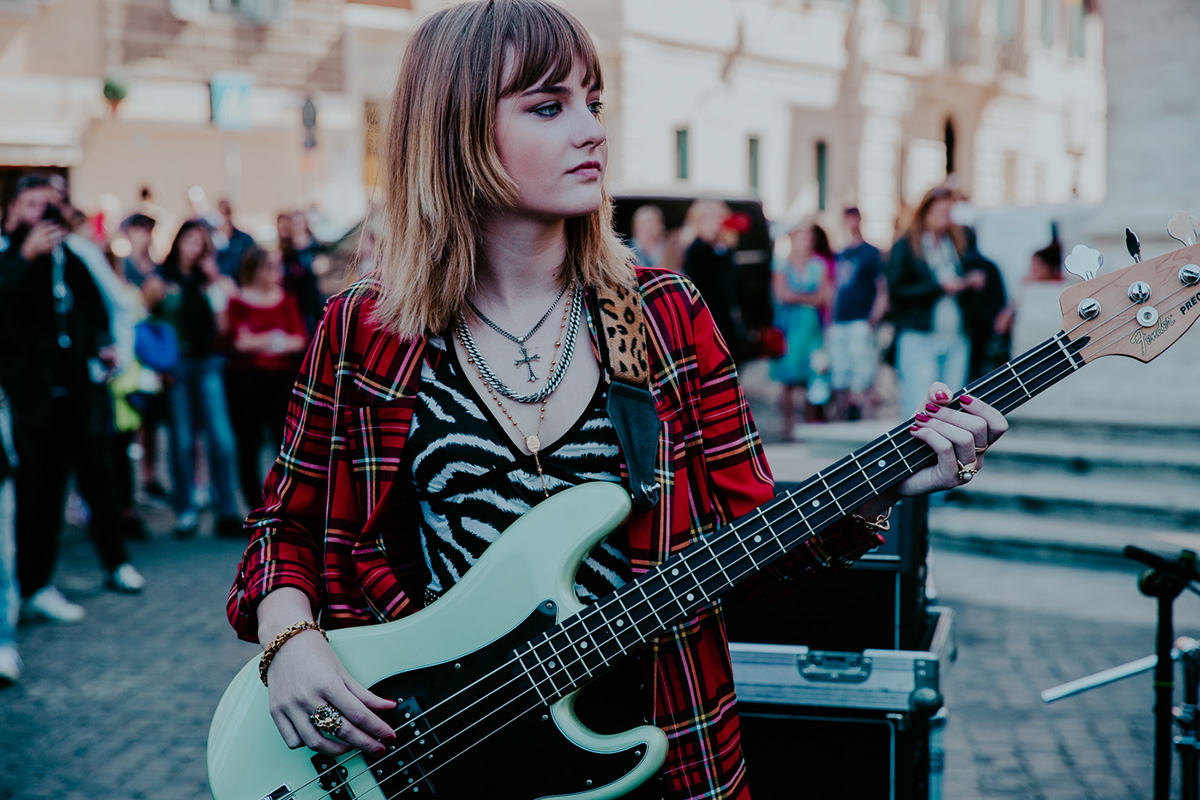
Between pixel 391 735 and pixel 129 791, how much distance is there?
2830 mm

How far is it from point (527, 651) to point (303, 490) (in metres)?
0.46

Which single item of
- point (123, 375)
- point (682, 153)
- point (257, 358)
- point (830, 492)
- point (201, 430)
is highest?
point (682, 153)

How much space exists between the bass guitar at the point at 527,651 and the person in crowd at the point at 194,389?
6.29 meters

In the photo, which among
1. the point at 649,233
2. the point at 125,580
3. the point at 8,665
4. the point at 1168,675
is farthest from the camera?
the point at 649,233

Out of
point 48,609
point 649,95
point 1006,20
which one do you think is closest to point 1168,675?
point 48,609

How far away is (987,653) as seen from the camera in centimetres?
527

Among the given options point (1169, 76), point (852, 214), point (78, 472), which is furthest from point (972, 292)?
point (78, 472)

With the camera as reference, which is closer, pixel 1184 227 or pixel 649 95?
pixel 1184 227

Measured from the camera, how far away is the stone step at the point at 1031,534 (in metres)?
6.58

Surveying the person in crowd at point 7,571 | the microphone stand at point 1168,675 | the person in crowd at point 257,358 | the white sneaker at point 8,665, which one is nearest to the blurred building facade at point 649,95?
the person in crowd at point 257,358

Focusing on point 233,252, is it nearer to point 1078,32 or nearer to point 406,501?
point 406,501

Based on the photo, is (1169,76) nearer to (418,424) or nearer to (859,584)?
(859,584)

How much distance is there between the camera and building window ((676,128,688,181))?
80.0 feet

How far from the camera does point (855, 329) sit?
33.6ft
